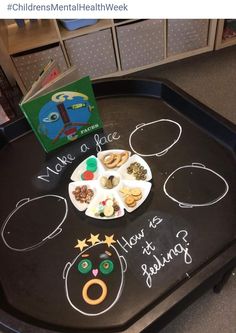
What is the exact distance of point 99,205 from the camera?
730 mm

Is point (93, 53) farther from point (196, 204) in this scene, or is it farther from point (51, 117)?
point (196, 204)

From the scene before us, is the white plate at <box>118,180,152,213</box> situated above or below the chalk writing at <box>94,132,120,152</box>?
below

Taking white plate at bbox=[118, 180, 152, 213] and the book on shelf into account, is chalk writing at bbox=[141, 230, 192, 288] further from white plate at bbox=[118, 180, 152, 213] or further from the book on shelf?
the book on shelf

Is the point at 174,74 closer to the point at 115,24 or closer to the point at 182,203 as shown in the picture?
the point at 115,24

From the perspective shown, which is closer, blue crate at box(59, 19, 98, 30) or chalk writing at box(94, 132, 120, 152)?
chalk writing at box(94, 132, 120, 152)

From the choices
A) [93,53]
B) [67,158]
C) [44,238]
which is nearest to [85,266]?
[44,238]

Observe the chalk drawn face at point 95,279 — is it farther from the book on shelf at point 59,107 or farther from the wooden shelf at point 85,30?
the wooden shelf at point 85,30

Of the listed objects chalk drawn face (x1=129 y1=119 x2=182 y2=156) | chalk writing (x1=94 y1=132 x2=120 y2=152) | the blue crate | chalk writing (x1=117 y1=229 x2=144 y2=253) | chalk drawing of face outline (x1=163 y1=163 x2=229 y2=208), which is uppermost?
the blue crate

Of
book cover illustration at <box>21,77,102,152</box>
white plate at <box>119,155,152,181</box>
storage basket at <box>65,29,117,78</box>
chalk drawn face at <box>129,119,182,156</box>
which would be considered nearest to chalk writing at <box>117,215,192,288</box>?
white plate at <box>119,155,152,181</box>

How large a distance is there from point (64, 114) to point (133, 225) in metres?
0.39

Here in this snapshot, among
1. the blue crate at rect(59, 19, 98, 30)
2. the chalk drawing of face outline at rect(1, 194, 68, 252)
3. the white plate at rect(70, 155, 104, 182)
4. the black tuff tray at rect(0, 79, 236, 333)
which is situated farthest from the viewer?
the blue crate at rect(59, 19, 98, 30)

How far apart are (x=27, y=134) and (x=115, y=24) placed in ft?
3.25

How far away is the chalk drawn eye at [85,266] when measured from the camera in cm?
64

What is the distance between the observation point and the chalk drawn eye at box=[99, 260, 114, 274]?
631mm
